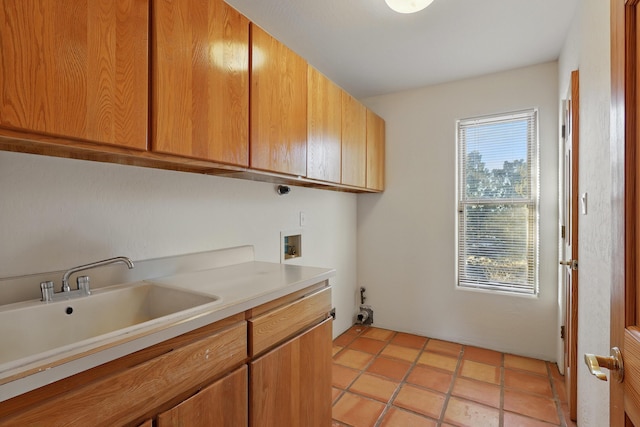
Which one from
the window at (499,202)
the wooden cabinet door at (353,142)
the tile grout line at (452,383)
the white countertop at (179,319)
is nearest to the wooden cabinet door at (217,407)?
the white countertop at (179,319)

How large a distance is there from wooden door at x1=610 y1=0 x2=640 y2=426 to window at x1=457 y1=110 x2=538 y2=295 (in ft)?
7.48

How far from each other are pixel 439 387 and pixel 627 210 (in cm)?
202

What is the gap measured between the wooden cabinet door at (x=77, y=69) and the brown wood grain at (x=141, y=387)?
69 cm

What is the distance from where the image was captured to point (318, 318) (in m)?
1.61

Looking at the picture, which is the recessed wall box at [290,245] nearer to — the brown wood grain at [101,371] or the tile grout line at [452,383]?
the brown wood grain at [101,371]

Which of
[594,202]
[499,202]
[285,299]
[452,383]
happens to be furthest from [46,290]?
[499,202]

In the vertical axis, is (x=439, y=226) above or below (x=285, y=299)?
above

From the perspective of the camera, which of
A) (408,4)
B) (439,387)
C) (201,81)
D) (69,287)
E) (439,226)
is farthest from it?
(439,226)

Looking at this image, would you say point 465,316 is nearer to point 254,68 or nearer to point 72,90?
point 254,68

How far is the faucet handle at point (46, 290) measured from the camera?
106 centimetres

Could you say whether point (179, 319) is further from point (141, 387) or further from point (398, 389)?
point (398, 389)

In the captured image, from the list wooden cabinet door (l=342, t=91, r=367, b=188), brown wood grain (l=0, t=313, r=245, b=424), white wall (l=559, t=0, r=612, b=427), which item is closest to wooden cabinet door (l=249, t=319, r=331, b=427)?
brown wood grain (l=0, t=313, r=245, b=424)

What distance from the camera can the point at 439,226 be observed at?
3.01 meters

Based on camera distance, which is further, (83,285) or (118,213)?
(118,213)
